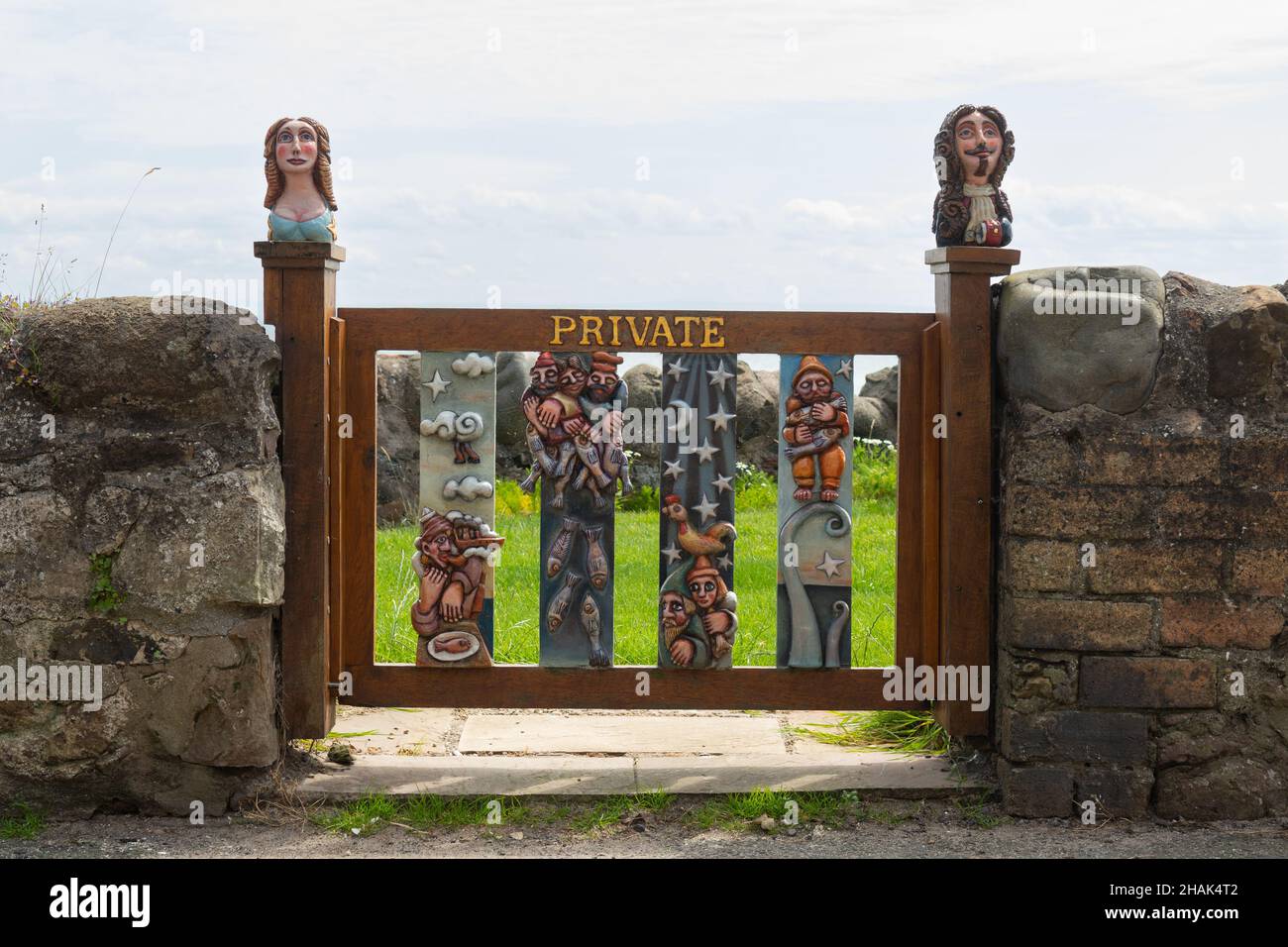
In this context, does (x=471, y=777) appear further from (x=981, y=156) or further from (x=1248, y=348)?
(x=1248, y=348)

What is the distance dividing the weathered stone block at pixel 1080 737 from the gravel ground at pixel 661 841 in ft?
0.76

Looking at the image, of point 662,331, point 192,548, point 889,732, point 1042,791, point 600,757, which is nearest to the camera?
point 192,548

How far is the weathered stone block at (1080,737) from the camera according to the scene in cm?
476

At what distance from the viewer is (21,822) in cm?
469

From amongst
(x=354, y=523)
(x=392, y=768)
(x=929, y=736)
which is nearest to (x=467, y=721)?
(x=392, y=768)

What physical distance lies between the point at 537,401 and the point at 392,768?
143 cm

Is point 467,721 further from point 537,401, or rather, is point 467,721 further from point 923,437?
point 923,437

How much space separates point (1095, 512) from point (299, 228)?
9.49 ft

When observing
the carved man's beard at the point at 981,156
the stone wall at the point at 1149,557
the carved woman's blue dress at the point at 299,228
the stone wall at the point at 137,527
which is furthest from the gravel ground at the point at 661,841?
the carved man's beard at the point at 981,156

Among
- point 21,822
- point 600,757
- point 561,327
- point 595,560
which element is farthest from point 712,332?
point 21,822

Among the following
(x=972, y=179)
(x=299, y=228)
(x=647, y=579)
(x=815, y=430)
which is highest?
(x=972, y=179)

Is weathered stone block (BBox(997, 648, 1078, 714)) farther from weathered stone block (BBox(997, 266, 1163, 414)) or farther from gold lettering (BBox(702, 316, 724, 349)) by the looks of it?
gold lettering (BBox(702, 316, 724, 349))

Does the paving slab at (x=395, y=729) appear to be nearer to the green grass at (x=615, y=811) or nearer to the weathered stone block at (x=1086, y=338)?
the green grass at (x=615, y=811)

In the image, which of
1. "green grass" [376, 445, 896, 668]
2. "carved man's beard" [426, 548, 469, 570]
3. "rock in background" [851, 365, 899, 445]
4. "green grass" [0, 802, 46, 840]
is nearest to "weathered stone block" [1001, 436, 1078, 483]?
"green grass" [376, 445, 896, 668]
